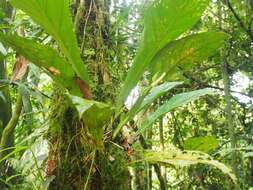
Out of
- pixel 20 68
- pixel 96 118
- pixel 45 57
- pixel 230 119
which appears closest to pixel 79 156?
pixel 96 118

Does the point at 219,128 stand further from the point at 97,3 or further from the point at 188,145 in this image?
the point at 97,3

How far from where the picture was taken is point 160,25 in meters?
0.78

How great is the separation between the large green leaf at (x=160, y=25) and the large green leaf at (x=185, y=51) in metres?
0.04

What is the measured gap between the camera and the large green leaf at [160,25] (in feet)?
2.50

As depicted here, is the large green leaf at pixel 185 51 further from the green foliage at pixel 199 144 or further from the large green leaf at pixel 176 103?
the green foliage at pixel 199 144

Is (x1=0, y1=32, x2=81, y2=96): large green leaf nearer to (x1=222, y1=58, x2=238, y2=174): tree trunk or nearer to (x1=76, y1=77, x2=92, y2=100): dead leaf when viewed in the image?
(x1=76, y1=77, x2=92, y2=100): dead leaf

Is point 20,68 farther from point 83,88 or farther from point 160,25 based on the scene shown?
point 160,25

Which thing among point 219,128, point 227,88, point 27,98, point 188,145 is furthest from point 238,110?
point 27,98

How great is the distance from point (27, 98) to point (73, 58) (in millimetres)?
421

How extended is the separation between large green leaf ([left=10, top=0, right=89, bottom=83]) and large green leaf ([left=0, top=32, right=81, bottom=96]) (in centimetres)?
3

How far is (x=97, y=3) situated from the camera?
109 cm

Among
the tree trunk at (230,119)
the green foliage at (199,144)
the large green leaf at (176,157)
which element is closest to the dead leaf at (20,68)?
the large green leaf at (176,157)

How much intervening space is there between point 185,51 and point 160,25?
0.13 m

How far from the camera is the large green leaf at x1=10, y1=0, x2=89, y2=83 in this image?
0.66 m
